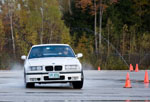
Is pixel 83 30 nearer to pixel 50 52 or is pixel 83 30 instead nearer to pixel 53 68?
pixel 50 52

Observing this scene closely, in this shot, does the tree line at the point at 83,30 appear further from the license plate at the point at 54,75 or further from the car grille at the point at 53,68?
the license plate at the point at 54,75

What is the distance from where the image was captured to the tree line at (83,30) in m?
54.5

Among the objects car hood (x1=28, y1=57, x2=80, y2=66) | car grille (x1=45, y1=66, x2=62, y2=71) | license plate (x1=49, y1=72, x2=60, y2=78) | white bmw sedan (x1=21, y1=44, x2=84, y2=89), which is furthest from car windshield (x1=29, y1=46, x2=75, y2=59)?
license plate (x1=49, y1=72, x2=60, y2=78)

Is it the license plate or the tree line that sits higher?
the license plate

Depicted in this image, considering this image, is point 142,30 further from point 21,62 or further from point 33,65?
point 33,65

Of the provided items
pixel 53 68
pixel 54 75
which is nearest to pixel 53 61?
pixel 53 68

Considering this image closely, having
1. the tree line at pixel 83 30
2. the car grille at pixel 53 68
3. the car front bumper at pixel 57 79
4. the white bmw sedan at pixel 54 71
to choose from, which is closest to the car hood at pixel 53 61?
the white bmw sedan at pixel 54 71

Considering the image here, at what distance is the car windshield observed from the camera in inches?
822

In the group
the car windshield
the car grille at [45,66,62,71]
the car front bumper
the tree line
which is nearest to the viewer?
the car front bumper

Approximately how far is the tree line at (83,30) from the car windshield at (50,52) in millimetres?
29330

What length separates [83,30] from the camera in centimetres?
7669

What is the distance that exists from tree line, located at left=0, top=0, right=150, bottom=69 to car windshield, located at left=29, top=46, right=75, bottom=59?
29330 mm

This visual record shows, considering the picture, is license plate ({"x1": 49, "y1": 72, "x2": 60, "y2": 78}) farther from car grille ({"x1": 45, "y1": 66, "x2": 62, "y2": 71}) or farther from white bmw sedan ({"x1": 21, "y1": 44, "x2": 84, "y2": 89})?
car grille ({"x1": 45, "y1": 66, "x2": 62, "y2": 71})

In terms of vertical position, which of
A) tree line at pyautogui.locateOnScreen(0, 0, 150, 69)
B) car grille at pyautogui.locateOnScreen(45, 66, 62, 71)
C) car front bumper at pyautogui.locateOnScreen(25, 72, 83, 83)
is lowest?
tree line at pyautogui.locateOnScreen(0, 0, 150, 69)
